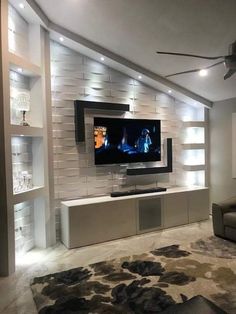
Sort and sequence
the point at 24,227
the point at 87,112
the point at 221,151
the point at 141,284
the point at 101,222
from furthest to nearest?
1. the point at 221,151
2. the point at 87,112
3. the point at 101,222
4. the point at 24,227
5. the point at 141,284

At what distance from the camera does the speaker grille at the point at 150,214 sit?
14.9 feet

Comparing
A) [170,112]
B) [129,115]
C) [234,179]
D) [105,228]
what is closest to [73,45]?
[129,115]

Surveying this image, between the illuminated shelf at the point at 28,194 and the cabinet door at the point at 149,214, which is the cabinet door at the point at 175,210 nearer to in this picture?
the cabinet door at the point at 149,214

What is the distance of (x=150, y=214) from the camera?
4629mm

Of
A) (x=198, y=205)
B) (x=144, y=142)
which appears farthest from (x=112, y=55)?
(x=198, y=205)

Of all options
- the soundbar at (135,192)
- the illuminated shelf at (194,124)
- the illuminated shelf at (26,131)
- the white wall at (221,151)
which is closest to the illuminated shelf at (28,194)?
Answer: the illuminated shelf at (26,131)

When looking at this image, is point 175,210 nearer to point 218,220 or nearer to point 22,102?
point 218,220

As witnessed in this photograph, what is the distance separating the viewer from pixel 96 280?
291 centimetres

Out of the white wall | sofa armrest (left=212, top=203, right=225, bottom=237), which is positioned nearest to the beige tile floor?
sofa armrest (left=212, top=203, right=225, bottom=237)

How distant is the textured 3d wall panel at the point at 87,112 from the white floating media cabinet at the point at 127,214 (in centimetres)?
34

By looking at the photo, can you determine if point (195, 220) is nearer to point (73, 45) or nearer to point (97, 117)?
point (97, 117)

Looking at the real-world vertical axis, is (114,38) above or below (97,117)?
above

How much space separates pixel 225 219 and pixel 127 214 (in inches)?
60.5

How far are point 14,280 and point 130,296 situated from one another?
1337mm
